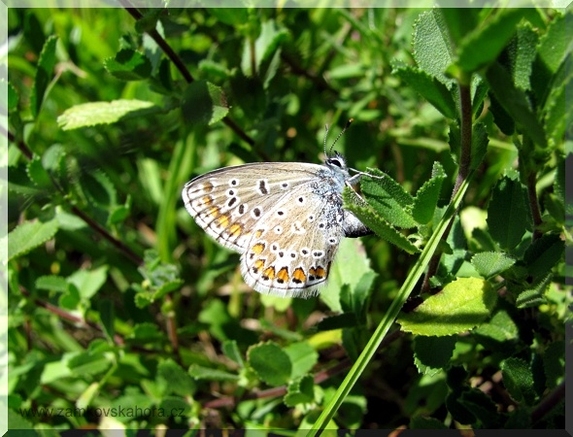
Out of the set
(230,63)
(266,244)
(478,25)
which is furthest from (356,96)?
(478,25)

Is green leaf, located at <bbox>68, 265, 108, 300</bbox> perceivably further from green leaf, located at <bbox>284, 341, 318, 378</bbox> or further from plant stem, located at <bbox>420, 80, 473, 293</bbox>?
plant stem, located at <bbox>420, 80, 473, 293</bbox>

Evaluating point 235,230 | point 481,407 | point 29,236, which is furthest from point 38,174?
point 481,407

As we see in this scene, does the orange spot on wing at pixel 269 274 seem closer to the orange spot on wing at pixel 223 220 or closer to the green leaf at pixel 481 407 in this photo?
the orange spot on wing at pixel 223 220

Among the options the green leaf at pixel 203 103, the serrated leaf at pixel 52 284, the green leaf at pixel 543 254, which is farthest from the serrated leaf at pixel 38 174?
the green leaf at pixel 543 254

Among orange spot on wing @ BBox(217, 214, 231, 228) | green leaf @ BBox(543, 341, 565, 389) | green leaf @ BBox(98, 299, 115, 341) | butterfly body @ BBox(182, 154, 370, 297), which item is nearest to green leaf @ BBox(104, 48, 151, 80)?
butterfly body @ BBox(182, 154, 370, 297)

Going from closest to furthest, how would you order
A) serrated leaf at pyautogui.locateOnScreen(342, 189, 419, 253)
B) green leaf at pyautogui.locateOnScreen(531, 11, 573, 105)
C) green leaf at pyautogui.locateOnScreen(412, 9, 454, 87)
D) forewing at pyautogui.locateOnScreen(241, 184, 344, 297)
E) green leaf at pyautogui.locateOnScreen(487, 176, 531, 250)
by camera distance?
green leaf at pyautogui.locateOnScreen(531, 11, 573, 105) < serrated leaf at pyautogui.locateOnScreen(342, 189, 419, 253) < green leaf at pyautogui.locateOnScreen(412, 9, 454, 87) < green leaf at pyautogui.locateOnScreen(487, 176, 531, 250) < forewing at pyautogui.locateOnScreen(241, 184, 344, 297)

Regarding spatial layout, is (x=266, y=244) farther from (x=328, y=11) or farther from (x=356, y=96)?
(x=328, y=11)

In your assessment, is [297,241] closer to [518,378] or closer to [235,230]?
[235,230]

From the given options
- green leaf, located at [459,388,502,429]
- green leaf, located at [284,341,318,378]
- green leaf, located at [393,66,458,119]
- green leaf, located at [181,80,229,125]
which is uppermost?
green leaf, located at [393,66,458,119]
